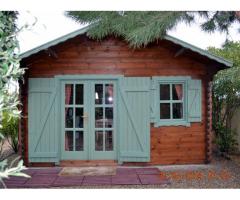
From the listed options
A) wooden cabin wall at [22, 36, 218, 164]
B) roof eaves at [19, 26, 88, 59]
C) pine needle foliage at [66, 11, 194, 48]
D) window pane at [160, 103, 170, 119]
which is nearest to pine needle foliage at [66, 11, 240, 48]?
pine needle foliage at [66, 11, 194, 48]

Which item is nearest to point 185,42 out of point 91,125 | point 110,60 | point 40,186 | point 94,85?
point 110,60

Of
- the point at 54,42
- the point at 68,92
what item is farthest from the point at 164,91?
the point at 54,42

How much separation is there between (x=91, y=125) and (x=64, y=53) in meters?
1.52

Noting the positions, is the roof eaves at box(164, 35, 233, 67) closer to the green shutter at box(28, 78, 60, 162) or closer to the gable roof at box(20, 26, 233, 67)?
the gable roof at box(20, 26, 233, 67)

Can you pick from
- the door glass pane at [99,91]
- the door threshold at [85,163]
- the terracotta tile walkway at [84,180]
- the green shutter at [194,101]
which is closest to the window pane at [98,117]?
the door glass pane at [99,91]

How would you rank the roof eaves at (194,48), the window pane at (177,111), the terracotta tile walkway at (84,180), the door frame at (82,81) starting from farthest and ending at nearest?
the window pane at (177,111) < the door frame at (82,81) < the roof eaves at (194,48) < the terracotta tile walkway at (84,180)

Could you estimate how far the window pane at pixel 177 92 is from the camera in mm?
7082

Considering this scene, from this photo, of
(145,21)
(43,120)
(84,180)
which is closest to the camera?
(145,21)

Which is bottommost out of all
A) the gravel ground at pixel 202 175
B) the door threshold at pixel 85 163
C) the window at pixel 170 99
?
the gravel ground at pixel 202 175

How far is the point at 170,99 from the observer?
705 centimetres

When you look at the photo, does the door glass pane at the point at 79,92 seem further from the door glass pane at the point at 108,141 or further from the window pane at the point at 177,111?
the window pane at the point at 177,111

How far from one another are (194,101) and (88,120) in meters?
2.15

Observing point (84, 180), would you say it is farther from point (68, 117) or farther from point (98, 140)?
point (68, 117)
